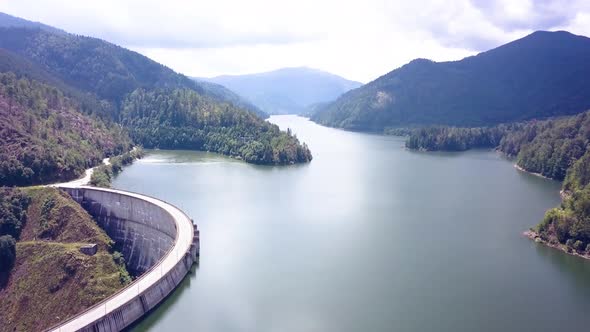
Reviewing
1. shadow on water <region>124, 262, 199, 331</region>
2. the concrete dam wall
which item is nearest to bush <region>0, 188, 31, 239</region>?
the concrete dam wall


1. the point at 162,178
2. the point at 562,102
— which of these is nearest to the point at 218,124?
the point at 162,178

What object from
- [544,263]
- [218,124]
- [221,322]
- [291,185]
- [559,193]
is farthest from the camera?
[218,124]

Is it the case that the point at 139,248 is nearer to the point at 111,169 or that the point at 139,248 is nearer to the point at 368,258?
the point at 368,258

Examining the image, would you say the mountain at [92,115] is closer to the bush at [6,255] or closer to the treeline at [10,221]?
the treeline at [10,221]

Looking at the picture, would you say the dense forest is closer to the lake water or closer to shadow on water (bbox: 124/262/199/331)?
the lake water

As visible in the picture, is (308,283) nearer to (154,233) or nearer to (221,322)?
(221,322)

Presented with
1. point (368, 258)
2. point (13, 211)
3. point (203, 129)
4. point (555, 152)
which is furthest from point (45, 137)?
point (555, 152)

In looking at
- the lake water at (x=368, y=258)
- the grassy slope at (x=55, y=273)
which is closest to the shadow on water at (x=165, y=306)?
the lake water at (x=368, y=258)

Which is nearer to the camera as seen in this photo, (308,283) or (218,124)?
(308,283)
